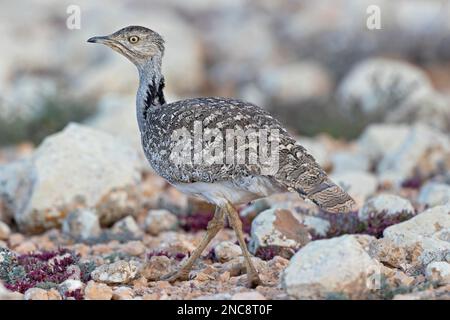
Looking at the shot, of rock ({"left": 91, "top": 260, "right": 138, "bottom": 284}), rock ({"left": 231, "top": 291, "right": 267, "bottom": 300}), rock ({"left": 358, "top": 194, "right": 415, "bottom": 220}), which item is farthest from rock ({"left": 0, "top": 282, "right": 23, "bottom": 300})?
rock ({"left": 358, "top": 194, "right": 415, "bottom": 220})

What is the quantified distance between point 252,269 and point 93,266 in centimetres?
125

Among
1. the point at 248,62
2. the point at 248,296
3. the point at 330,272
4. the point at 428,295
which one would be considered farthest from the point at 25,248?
the point at 248,62

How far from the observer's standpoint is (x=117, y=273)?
6023mm

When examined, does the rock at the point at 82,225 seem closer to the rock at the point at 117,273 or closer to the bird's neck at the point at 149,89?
the bird's neck at the point at 149,89

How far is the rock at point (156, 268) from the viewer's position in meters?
6.34

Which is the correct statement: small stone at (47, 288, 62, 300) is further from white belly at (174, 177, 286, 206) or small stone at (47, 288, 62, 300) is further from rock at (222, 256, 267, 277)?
rock at (222, 256, 267, 277)

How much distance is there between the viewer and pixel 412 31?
1920 centimetres

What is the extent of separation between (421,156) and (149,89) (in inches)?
170

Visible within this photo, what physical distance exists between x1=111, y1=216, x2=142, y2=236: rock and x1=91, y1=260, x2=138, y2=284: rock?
213 centimetres

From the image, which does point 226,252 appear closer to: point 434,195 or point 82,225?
point 82,225

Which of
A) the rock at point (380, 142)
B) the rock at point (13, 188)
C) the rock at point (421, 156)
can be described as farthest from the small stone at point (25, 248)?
the rock at point (380, 142)

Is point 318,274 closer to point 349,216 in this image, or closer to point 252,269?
point 252,269

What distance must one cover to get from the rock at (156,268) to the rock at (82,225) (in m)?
1.79

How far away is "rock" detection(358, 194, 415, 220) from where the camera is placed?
25.4 feet
